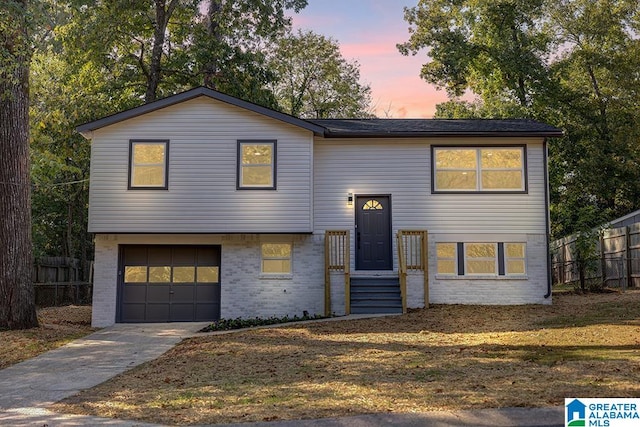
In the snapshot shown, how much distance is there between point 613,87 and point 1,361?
1216 inches

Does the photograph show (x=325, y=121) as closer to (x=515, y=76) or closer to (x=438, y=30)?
(x=515, y=76)

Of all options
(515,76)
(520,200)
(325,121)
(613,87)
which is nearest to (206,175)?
(325,121)

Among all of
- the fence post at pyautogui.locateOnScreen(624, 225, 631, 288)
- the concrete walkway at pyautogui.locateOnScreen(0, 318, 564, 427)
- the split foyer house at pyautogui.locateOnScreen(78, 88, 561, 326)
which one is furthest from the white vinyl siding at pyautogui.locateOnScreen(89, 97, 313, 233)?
the fence post at pyautogui.locateOnScreen(624, 225, 631, 288)

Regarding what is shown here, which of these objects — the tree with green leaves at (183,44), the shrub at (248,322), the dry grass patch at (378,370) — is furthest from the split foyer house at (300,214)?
the tree with green leaves at (183,44)

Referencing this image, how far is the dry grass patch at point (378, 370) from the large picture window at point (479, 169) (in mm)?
4501

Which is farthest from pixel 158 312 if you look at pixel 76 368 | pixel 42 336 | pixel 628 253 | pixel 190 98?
pixel 628 253

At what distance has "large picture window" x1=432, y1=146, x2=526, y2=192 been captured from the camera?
57.1 ft

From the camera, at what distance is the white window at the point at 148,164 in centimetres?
1655

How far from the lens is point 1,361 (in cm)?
1103

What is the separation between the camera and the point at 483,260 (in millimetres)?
17250

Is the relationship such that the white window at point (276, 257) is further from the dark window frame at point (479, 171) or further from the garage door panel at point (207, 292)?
the dark window frame at point (479, 171)

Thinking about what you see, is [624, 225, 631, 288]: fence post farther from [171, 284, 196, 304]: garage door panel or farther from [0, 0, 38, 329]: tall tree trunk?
[0, 0, 38, 329]: tall tree trunk

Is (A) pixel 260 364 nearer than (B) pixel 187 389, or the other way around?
(B) pixel 187 389

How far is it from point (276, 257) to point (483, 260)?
578cm
